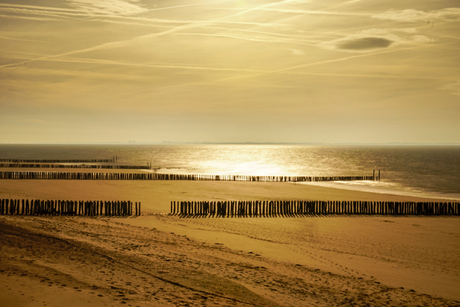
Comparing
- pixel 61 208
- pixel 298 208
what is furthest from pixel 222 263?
pixel 61 208

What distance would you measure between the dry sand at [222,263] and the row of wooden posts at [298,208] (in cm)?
241

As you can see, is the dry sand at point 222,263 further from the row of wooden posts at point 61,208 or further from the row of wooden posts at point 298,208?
the row of wooden posts at point 298,208

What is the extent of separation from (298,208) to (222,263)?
14443 mm

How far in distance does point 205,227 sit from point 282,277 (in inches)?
356

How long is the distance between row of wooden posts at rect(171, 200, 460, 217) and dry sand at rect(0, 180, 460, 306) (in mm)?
2407

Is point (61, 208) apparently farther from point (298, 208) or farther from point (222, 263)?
point (298, 208)

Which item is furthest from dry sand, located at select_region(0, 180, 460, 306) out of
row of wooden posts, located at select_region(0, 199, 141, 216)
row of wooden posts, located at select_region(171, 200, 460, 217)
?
row of wooden posts, located at select_region(171, 200, 460, 217)

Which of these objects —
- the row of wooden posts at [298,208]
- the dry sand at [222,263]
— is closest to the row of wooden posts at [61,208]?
the dry sand at [222,263]

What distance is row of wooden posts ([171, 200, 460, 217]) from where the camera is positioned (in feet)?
82.7

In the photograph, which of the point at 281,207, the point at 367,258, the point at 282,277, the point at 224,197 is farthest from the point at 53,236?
the point at 224,197

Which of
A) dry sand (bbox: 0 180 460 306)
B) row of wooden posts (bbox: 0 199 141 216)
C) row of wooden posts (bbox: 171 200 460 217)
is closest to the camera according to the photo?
dry sand (bbox: 0 180 460 306)

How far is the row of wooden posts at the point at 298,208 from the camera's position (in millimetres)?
25219

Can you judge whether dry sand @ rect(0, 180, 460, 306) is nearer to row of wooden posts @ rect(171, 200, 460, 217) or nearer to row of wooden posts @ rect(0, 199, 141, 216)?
row of wooden posts @ rect(0, 199, 141, 216)

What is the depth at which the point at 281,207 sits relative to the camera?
26.4 meters
